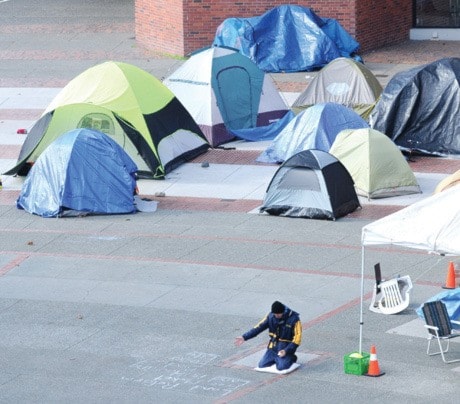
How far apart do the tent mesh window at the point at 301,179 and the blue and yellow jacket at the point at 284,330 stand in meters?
6.81

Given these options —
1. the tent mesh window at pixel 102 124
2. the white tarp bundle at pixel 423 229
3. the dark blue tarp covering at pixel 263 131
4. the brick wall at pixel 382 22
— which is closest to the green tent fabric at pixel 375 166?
the dark blue tarp covering at pixel 263 131

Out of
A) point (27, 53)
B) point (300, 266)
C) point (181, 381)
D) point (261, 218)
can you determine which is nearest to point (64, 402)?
point (181, 381)

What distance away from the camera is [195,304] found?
1786cm

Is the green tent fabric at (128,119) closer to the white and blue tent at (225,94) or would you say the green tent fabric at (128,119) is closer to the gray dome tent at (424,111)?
the white and blue tent at (225,94)

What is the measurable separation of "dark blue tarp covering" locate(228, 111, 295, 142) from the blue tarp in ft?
5.73

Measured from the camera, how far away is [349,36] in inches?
1297

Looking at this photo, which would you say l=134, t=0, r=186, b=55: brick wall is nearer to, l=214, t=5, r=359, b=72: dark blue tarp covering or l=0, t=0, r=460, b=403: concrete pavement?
l=214, t=5, r=359, b=72: dark blue tarp covering

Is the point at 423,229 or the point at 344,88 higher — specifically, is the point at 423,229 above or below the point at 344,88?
above

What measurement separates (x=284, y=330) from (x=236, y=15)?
768 inches

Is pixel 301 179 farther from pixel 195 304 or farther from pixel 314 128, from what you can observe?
pixel 195 304

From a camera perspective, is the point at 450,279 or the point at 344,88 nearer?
the point at 450,279

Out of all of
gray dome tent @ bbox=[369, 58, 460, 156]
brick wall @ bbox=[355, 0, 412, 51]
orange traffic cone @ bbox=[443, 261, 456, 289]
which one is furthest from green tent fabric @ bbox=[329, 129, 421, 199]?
brick wall @ bbox=[355, 0, 412, 51]

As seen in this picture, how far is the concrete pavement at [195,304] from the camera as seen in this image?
14922mm

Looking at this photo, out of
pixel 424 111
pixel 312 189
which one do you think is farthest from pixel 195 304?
pixel 424 111
